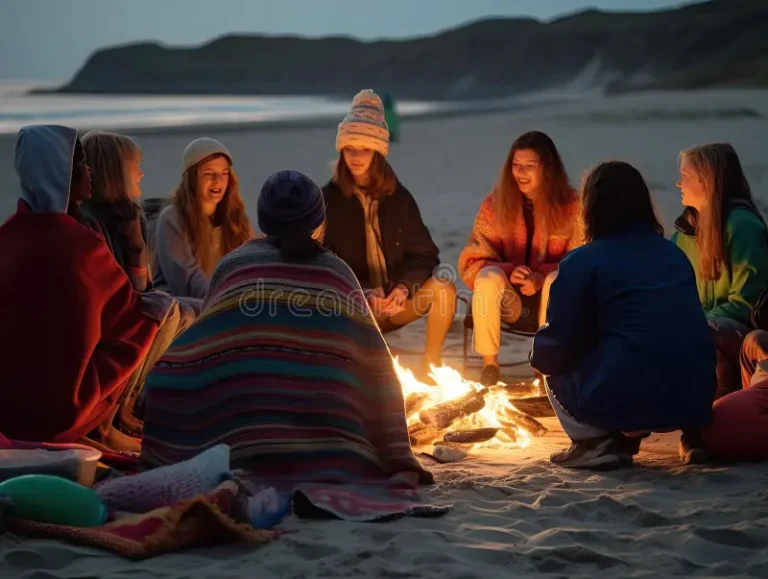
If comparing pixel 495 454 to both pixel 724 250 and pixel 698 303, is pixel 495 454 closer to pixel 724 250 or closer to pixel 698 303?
pixel 698 303

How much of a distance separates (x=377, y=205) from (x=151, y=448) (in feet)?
9.12

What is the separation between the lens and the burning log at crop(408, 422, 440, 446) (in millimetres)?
5145

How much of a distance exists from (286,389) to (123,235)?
148 cm

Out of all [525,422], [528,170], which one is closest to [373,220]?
[528,170]

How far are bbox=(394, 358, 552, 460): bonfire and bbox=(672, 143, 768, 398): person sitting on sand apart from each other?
97 centimetres

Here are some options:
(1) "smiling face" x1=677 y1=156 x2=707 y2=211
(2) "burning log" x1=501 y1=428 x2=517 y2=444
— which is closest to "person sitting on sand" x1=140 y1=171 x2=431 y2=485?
(2) "burning log" x1=501 y1=428 x2=517 y2=444

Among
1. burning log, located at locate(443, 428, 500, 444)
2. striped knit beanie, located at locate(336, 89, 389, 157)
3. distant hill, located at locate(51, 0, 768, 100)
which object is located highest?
distant hill, located at locate(51, 0, 768, 100)

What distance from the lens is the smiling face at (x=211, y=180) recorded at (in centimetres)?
625

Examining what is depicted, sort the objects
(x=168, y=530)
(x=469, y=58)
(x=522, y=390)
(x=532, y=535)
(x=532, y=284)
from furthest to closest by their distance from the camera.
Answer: (x=469, y=58) → (x=532, y=284) → (x=522, y=390) → (x=532, y=535) → (x=168, y=530)

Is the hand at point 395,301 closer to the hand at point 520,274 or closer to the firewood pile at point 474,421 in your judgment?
the hand at point 520,274

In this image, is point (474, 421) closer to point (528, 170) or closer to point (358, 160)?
point (528, 170)

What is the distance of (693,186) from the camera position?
216 inches

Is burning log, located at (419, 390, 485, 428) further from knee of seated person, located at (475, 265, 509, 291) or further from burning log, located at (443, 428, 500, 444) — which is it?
knee of seated person, located at (475, 265, 509, 291)

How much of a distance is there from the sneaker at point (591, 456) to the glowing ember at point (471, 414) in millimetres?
488
